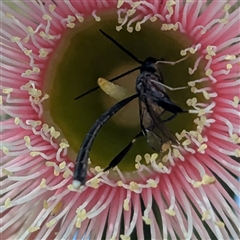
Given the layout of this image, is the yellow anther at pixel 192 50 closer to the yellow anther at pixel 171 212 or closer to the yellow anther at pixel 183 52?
the yellow anther at pixel 183 52

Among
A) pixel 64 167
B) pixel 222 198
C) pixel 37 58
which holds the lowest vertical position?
pixel 222 198

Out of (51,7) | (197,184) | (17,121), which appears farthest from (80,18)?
(197,184)

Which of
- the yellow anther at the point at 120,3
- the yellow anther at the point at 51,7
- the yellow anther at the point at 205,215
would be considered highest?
the yellow anther at the point at 51,7

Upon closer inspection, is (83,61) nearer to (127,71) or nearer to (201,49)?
(127,71)

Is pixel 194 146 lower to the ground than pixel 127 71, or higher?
lower

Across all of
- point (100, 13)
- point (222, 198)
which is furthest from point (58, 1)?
point (222, 198)

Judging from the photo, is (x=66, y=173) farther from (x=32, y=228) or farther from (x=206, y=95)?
(x=206, y=95)

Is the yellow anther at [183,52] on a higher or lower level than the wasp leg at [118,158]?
higher

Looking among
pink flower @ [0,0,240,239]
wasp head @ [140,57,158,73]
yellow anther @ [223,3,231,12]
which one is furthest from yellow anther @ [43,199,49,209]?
yellow anther @ [223,3,231,12]

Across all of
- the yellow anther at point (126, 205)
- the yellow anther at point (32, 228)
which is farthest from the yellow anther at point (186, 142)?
the yellow anther at point (32, 228)

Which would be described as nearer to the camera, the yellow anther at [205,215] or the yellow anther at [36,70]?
the yellow anther at [205,215]
